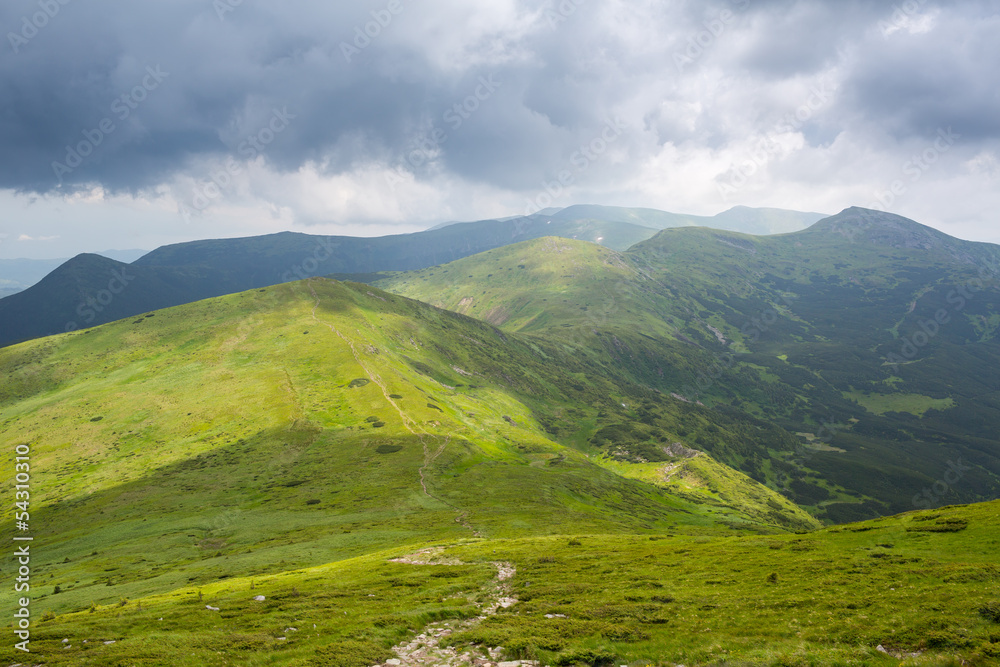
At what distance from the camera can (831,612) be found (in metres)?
27.8

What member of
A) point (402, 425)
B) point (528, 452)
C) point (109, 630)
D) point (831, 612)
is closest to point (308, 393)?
point (402, 425)

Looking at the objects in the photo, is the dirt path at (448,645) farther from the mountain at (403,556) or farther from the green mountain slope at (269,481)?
the green mountain slope at (269,481)

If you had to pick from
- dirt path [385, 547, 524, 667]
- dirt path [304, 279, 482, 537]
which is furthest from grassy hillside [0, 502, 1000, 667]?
dirt path [304, 279, 482, 537]

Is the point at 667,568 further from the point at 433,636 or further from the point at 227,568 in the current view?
the point at 227,568

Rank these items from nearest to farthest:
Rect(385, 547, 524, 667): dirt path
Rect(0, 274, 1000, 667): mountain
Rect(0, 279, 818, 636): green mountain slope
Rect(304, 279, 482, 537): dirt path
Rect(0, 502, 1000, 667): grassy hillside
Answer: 1. Rect(0, 502, 1000, 667): grassy hillside
2. Rect(385, 547, 524, 667): dirt path
3. Rect(0, 274, 1000, 667): mountain
4. Rect(0, 279, 818, 636): green mountain slope
5. Rect(304, 279, 482, 537): dirt path

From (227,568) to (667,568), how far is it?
206ft

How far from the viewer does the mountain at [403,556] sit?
88.7 feet

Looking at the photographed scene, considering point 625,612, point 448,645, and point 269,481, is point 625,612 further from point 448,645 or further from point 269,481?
point 269,481

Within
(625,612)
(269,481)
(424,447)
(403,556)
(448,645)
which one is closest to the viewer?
(448,645)

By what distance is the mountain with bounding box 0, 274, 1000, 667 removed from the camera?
2705 cm

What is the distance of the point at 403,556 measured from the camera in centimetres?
6338

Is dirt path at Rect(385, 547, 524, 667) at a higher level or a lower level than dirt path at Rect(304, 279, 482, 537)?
higher

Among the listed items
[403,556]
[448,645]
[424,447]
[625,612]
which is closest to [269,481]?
[424,447]

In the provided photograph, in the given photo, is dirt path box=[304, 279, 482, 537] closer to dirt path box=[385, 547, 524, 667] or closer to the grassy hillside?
the grassy hillside
